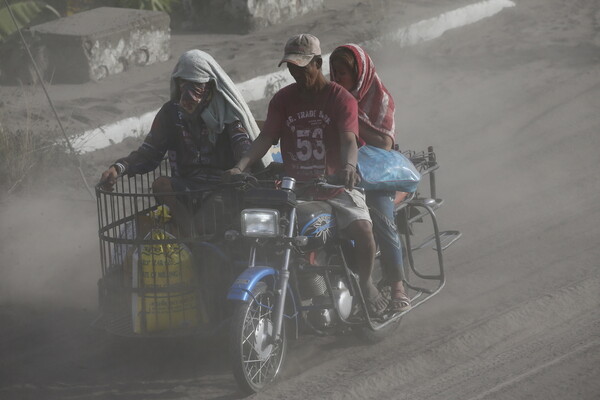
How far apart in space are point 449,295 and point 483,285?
1.01 feet

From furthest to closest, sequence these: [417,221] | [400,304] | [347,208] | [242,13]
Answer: [242,13], [417,221], [400,304], [347,208]

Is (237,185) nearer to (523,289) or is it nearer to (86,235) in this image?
(523,289)

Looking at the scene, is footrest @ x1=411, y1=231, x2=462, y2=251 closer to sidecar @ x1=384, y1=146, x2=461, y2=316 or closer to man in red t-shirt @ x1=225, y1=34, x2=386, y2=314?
sidecar @ x1=384, y1=146, x2=461, y2=316

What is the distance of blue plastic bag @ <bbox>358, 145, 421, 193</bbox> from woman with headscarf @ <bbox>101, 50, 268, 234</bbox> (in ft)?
2.48

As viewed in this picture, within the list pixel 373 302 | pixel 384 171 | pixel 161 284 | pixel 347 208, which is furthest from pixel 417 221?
pixel 161 284

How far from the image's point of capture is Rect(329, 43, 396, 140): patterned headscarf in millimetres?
6043

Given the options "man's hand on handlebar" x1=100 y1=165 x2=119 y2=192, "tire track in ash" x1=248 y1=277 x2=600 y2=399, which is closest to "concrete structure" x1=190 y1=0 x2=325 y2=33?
"tire track in ash" x1=248 y1=277 x2=600 y2=399

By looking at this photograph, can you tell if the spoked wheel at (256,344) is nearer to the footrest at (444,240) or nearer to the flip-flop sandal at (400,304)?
the flip-flop sandal at (400,304)

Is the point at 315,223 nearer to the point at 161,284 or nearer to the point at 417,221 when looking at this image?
the point at 161,284

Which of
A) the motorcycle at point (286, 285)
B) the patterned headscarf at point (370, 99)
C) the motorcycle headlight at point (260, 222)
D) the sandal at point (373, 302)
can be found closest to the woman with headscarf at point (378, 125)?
the patterned headscarf at point (370, 99)

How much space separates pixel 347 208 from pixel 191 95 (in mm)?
1230

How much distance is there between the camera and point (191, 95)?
5.95 m

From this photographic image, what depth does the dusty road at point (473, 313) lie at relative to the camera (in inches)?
214

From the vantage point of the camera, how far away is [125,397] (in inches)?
211
